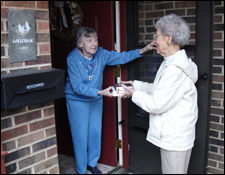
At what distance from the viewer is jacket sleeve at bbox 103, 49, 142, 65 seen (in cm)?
306

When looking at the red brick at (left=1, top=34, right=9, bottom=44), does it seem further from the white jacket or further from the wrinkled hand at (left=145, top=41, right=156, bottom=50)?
the wrinkled hand at (left=145, top=41, right=156, bottom=50)

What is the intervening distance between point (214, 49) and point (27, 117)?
6.54 ft

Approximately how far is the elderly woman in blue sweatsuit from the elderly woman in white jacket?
58 cm

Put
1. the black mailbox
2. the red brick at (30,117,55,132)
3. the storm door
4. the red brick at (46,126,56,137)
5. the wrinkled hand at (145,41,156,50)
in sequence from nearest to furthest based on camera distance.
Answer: the black mailbox
the red brick at (30,117,55,132)
the red brick at (46,126,56,137)
the storm door
the wrinkled hand at (145,41,156,50)

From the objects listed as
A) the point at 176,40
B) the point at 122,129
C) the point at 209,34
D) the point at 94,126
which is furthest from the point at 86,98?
the point at 209,34

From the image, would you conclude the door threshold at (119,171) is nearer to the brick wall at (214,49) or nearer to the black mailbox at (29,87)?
the brick wall at (214,49)

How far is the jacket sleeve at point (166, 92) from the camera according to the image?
218 cm

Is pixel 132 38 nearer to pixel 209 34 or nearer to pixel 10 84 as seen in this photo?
pixel 209 34

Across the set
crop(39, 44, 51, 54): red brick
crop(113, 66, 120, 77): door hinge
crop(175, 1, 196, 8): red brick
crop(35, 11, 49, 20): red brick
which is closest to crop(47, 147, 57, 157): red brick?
crop(39, 44, 51, 54): red brick

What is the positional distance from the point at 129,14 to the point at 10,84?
5.82 ft

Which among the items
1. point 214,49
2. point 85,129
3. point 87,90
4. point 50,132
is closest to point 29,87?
point 50,132

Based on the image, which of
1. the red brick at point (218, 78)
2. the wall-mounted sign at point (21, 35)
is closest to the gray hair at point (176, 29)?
the red brick at point (218, 78)

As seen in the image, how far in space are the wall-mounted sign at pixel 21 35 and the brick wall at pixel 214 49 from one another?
136 centimetres

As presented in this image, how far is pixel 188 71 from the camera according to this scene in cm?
225
